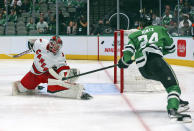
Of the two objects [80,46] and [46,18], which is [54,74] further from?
[46,18]

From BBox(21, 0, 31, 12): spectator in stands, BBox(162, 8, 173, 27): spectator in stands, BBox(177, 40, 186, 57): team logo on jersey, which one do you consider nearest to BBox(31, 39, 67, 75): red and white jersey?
BBox(177, 40, 186, 57): team logo on jersey

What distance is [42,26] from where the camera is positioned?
49.6 ft

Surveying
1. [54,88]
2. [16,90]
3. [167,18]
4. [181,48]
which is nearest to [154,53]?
[54,88]

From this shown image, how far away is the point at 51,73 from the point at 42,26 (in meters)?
8.62

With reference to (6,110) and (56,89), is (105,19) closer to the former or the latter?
(56,89)

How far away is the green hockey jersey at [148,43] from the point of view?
5.01 m

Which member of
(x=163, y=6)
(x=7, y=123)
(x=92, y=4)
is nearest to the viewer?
(x=7, y=123)

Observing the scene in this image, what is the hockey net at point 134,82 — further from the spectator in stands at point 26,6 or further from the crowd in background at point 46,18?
the spectator in stands at point 26,6

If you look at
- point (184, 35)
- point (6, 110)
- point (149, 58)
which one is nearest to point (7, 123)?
point (6, 110)

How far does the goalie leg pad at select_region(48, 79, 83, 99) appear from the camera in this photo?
643cm

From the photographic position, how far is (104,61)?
45.8 ft

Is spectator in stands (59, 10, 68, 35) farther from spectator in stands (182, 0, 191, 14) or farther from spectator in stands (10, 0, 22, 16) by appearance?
spectator in stands (182, 0, 191, 14)

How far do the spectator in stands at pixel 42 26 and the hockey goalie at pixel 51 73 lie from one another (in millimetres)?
8195

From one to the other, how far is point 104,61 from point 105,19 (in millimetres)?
1704
